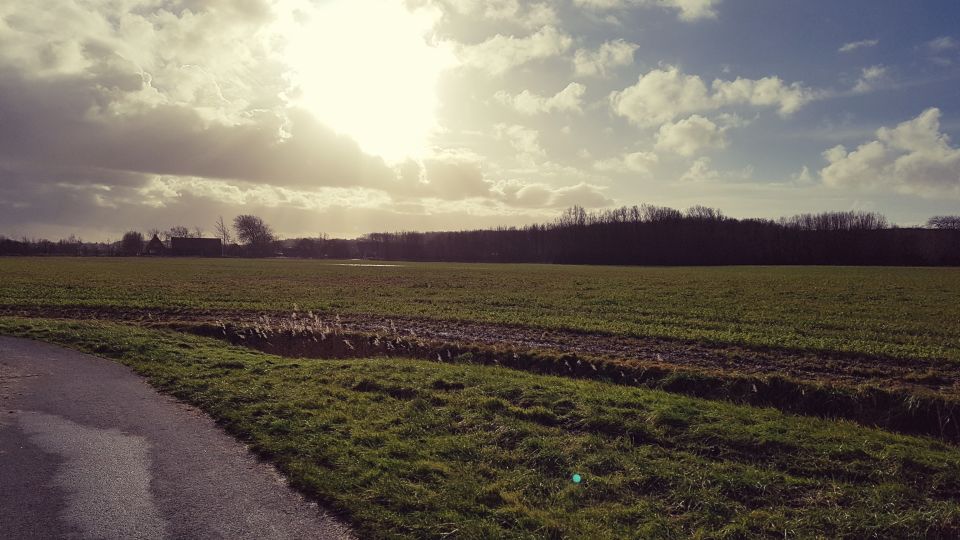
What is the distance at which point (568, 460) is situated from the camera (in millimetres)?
7184

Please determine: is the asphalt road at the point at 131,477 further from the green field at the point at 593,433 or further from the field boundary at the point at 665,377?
the field boundary at the point at 665,377

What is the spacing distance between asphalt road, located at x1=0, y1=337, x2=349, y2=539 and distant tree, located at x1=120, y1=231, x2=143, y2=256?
172m

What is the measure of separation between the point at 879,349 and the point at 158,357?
67.5 ft

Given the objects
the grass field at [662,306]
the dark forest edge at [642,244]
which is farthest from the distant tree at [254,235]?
the grass field at [662,306]

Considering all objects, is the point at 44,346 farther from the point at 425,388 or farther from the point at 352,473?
the point at 352,473

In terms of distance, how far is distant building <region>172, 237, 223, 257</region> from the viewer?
151875mm

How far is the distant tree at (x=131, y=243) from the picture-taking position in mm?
155750

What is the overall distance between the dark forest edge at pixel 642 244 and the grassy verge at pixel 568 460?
384ft

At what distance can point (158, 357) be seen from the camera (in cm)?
1378

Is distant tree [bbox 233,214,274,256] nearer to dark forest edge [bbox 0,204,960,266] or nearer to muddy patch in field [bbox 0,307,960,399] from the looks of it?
dark forest edge [bbox 0,204,960,266]

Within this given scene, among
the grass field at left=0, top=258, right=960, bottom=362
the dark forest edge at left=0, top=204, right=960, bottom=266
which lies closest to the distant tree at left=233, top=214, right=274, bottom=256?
the dark forest edge at left=0, top=204, right=960, bottom=266

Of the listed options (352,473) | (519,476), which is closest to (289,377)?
(352,473)

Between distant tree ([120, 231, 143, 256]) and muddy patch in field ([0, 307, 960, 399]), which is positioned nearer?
muddy patch in field ([0, 307, 960, 399])

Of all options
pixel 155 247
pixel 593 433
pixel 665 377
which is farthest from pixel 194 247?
pixel 593 433
